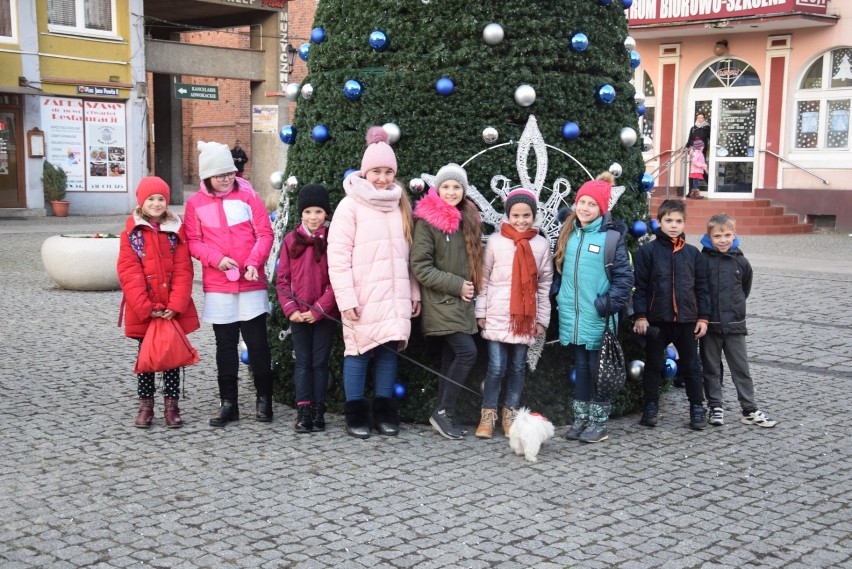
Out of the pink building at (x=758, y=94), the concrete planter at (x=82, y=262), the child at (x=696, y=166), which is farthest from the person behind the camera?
the child at (x=696, y=166)

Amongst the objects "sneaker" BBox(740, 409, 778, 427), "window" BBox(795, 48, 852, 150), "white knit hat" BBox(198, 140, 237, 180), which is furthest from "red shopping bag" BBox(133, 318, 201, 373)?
"window" BBox(795, 48, 852, 150)

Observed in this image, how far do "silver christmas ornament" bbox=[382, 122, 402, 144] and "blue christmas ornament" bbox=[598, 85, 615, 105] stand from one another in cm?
131

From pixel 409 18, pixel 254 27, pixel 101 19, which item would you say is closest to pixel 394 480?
pixel 409 18

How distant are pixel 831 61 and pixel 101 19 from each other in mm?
17592

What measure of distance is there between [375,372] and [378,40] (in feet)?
6.69

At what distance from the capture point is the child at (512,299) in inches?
220

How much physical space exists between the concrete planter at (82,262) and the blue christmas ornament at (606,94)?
7.19m

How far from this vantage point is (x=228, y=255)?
5.87 m

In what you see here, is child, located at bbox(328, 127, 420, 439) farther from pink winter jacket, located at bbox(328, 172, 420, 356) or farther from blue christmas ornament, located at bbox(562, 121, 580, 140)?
blue christmas ornament, located at bbox(562, 121, 580, 140)

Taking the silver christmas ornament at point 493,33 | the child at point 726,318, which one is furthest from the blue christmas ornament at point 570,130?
the child at point 726,318

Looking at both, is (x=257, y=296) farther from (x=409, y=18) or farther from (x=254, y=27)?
(x=254, y=27)

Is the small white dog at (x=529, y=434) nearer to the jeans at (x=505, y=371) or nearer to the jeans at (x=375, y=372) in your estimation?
the jeans at (x=505, y=371)

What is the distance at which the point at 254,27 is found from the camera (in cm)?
2914

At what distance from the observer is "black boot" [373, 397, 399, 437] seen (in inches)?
226
